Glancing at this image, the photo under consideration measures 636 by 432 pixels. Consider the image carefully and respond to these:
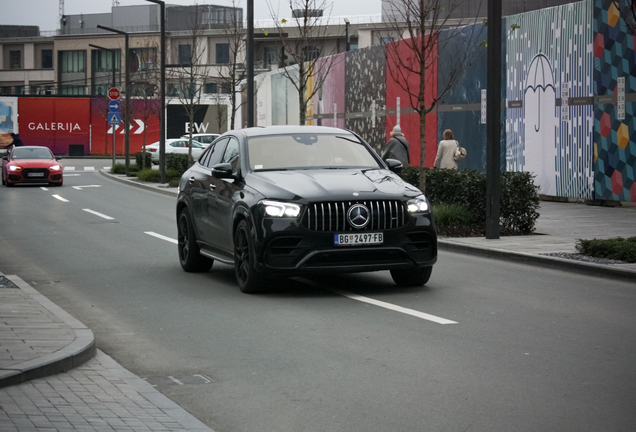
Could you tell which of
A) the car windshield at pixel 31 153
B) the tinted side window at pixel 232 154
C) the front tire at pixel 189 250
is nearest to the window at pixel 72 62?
the car windshield at pixel 31 153

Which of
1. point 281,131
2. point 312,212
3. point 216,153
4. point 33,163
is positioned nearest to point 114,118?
point 33,163

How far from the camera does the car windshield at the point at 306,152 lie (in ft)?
36.8

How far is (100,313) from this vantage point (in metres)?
9.53

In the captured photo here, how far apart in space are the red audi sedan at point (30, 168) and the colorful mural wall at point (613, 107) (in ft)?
61.6

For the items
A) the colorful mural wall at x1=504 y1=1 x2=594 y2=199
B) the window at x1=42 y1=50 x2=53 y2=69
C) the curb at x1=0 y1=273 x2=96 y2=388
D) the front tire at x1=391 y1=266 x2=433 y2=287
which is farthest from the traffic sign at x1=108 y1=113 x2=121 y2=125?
the window at x1=42 y1=50 x2=53 y2=69

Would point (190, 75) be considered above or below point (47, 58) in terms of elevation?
below

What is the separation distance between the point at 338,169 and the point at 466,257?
3.79m

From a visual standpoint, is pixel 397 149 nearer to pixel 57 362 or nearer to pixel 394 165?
pixel 394 165

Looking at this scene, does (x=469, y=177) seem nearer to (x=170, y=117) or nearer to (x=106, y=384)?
(x=106, y=384)

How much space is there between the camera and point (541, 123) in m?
25.6

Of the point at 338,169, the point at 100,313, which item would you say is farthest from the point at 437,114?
the point at 100,313

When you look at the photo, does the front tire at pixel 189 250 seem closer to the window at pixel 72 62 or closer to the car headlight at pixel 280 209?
the car headlight at pixel 280 209

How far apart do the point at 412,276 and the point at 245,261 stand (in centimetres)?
174

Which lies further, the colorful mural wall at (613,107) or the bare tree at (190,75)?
the bare tree at (190,75)
